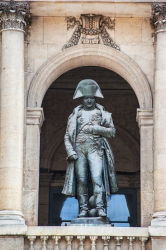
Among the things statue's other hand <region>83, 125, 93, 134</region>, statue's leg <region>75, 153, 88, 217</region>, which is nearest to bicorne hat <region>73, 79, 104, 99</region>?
statue's other hand <region>83, 125, 93, 134</region>

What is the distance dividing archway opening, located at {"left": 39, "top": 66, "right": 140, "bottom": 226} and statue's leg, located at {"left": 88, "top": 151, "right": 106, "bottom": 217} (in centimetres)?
508

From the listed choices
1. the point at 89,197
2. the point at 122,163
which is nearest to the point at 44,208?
the point at 122,163

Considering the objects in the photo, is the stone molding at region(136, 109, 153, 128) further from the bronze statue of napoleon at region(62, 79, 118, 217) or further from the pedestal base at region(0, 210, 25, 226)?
the pedestal base at region(0, 210, 25, 226)

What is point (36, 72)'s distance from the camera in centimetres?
2755

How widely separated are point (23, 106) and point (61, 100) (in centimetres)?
606

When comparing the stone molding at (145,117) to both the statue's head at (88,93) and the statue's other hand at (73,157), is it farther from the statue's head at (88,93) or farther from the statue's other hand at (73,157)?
the statue's other hand at (73,157)

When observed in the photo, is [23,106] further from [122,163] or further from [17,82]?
[122,163]

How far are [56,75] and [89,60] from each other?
0.79 m

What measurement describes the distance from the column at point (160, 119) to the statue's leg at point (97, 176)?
118 cm

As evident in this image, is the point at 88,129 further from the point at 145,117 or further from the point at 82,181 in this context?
the point at 145,117


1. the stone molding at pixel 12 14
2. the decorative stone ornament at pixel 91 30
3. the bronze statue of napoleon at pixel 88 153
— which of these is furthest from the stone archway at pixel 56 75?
the stone molding at pixel 12 14

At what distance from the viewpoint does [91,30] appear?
91.1 ft

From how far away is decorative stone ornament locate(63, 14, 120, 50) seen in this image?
27.7 meters

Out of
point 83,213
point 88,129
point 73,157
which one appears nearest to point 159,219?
point 83,213
